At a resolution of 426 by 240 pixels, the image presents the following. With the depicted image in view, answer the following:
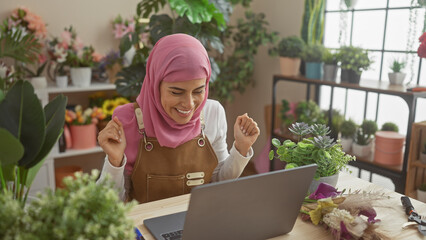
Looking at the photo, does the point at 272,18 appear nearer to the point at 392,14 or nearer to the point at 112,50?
the point at 392,14

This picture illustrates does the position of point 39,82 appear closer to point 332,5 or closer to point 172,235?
point 172,235

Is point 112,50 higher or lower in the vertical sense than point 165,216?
higher

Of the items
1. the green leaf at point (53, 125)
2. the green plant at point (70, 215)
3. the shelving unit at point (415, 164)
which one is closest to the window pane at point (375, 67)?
the shelving unit at point (415, 164)

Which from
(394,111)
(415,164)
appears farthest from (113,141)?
(394,111)

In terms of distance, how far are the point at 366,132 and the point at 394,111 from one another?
42 centimetres

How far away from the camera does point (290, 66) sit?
3.14 meters

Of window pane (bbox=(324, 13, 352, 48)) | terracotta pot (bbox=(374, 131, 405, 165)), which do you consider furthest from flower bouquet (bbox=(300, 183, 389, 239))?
window pane (bbox=(324, 13, 352, 48))

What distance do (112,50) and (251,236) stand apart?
260 centimetres

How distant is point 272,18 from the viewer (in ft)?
12.1

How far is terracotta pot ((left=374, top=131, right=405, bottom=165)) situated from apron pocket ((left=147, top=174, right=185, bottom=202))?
155cm

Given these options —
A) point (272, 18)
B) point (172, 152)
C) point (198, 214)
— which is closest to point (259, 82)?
point (272, 18)

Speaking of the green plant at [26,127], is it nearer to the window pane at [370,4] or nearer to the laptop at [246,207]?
the laptop at [246,207]

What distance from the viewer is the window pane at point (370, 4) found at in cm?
289

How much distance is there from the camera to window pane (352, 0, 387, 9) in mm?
2893
